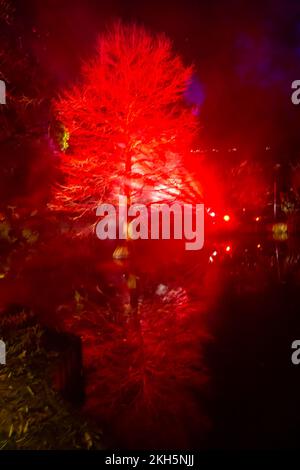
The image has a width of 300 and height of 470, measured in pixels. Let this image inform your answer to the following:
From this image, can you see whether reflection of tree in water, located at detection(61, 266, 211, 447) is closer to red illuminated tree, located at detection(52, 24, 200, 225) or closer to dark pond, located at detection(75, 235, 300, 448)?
dark pond, located at detection(75, 235, 300, 448)

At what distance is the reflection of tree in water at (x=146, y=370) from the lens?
406 centimetres

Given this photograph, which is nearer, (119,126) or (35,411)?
(35,411)

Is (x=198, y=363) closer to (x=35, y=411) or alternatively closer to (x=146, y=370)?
(x=146, y=370)

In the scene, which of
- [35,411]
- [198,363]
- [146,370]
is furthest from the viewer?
[198,363]

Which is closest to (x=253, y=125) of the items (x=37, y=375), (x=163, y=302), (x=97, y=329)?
(x=163, y=302)

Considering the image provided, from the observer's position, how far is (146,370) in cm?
523

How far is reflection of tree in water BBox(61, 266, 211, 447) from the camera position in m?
4.06

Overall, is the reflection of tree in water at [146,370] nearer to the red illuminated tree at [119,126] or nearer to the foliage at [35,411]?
the foliage at [35,411]

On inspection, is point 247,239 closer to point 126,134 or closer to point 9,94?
point 126,134

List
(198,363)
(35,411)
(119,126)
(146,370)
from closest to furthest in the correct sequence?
1. (35,411)
2. (146,370)
3. (198,363)
4. (119,126)

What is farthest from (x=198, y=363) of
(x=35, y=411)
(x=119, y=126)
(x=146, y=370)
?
(x=119, y=126)

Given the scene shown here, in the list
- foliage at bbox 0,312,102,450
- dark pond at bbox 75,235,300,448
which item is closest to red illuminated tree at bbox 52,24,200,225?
dark pond at bbox 75,235,300,448

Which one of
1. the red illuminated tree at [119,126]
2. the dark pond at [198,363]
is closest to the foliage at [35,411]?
the dark pond at [198,363]

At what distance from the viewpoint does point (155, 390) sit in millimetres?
4742
